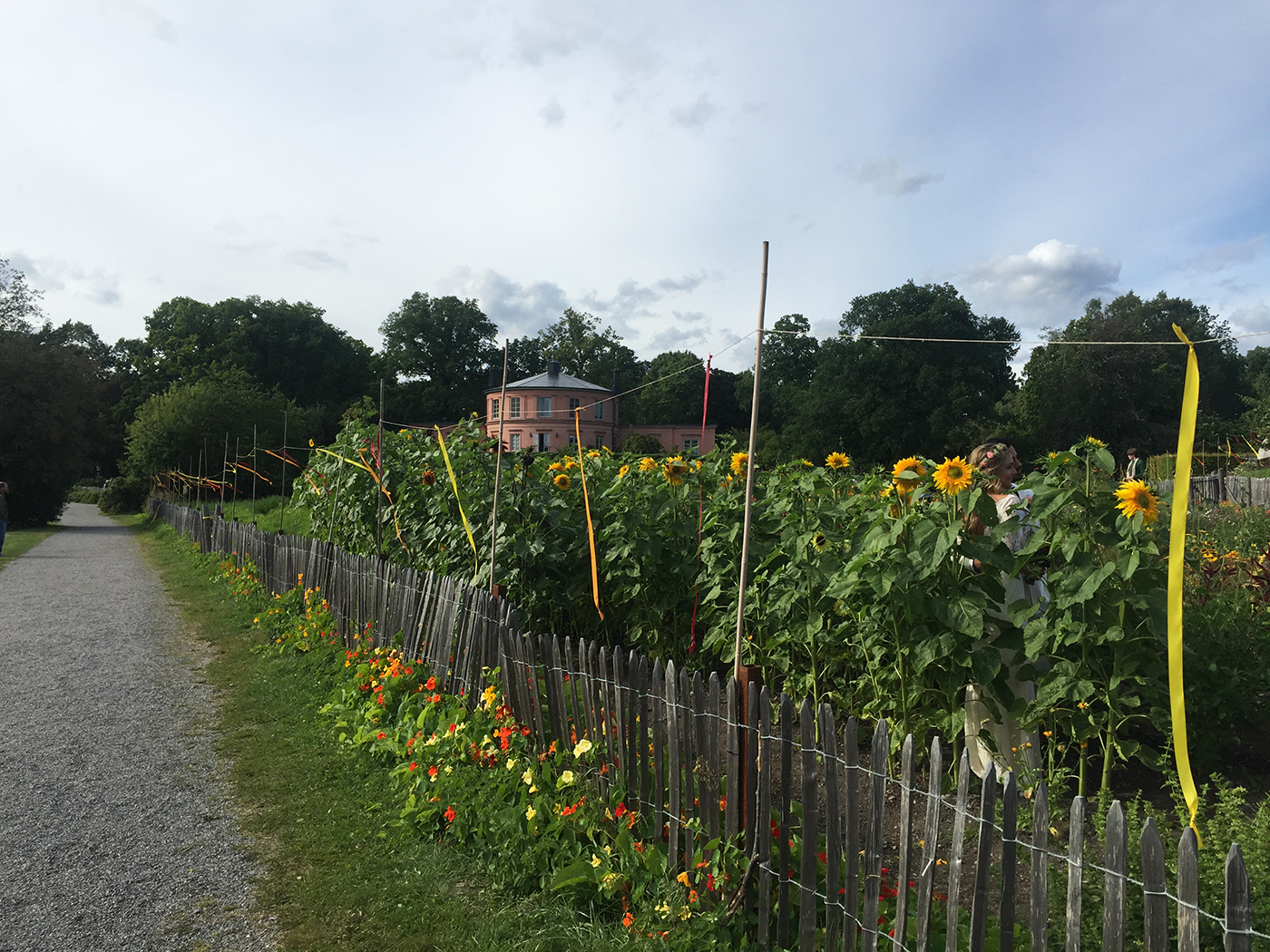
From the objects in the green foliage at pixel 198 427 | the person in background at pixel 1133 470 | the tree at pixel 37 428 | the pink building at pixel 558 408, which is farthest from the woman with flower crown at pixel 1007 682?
the pink building at pixel 558 408

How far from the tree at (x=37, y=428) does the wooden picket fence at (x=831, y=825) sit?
3592cm

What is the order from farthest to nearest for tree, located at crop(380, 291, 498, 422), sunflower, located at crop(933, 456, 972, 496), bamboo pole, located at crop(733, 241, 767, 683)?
tree, located at crop(380, 291, 498, 422) < sunflower, located at crop(933, 456, 972, 496) < bamboo pole, located at crop(733, 241, 767, 683)

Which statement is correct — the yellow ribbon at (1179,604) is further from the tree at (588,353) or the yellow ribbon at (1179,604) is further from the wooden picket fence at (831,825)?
the tree at (588,353)

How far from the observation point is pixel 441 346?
70500 mm

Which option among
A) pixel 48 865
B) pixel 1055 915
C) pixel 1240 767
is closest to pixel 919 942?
pixel 1055 915

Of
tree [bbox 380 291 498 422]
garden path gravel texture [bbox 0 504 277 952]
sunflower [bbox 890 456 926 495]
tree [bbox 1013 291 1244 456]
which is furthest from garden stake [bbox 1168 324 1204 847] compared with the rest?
tree [bbox 380 291 498 422]

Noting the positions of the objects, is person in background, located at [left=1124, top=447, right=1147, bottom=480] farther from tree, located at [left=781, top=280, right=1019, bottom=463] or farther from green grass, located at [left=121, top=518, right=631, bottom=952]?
tree, located at [left=781, top=280, right=1019, bottom=463]

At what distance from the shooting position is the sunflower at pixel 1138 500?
3352 millimetres

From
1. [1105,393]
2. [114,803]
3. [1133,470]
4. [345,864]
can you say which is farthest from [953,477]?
[1105,393]

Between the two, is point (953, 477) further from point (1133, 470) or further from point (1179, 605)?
point (1133, 470)

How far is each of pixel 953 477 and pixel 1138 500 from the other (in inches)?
25.5

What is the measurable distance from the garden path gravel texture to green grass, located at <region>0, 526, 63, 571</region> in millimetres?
10207

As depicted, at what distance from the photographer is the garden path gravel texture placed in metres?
3.46

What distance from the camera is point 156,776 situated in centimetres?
513
